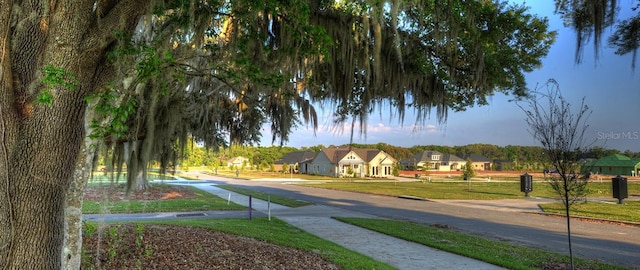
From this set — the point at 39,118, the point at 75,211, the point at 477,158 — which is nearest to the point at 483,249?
the point at 75,211

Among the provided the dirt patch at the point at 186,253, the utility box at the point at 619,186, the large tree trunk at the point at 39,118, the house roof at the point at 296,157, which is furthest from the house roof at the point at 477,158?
the large tree trunk at the point at 39,118

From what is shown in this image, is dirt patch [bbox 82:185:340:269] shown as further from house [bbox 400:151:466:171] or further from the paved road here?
house [bbox 400:151:466:171]

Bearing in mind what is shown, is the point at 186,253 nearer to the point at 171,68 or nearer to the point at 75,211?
the point at 75,211

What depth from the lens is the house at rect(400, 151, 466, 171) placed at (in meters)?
85.6

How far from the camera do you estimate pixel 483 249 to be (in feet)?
25.6

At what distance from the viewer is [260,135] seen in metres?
12.2

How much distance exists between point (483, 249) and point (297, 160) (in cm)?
7460

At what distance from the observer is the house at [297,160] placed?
79.1 meters

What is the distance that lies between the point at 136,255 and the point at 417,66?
186 inches

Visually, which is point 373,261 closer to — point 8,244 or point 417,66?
point 417,66

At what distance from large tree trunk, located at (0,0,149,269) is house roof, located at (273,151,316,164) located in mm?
75857

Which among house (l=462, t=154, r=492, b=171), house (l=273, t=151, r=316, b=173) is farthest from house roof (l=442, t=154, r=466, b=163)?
house (l=273, t=151, r=316, b=173)

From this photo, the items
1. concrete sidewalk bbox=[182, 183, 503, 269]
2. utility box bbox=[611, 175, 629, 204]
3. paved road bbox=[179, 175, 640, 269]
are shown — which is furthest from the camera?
utility box bbox=[611, 175, 629, 204]

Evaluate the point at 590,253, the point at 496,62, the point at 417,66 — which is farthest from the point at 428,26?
the point at 590,253
